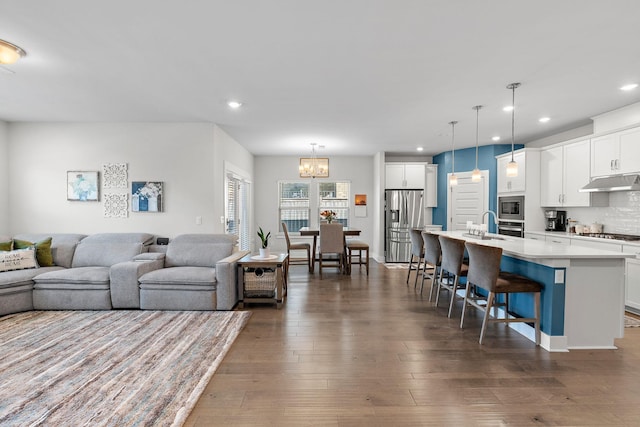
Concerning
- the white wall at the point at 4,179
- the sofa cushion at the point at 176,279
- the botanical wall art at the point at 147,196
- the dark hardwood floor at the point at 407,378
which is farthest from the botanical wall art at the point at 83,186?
the dark hardwood floor at the point at 407,378

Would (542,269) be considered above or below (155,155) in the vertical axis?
below

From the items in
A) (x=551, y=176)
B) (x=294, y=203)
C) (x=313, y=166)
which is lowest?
(x=294, y=203)

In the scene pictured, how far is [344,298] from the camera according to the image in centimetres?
440

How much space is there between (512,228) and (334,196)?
3952 mm

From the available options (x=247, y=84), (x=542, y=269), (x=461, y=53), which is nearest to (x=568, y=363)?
(x=542, y=269)

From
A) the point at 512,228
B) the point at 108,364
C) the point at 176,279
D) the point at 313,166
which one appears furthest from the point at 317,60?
the point at 512,228

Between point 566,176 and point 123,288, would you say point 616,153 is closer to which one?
point 566,176

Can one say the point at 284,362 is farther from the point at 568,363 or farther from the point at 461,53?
the point at 461,53

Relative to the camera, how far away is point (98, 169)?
4.78m

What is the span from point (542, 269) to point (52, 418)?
388cm

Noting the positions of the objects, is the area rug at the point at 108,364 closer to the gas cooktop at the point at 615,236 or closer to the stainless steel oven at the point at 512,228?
the gas cooktop at the point at 615,236

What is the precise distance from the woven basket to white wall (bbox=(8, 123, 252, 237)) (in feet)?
4.50

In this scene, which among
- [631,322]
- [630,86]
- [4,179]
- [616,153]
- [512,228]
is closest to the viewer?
[630,86]

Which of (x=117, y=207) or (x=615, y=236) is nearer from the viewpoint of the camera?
(x=615, y=236)
